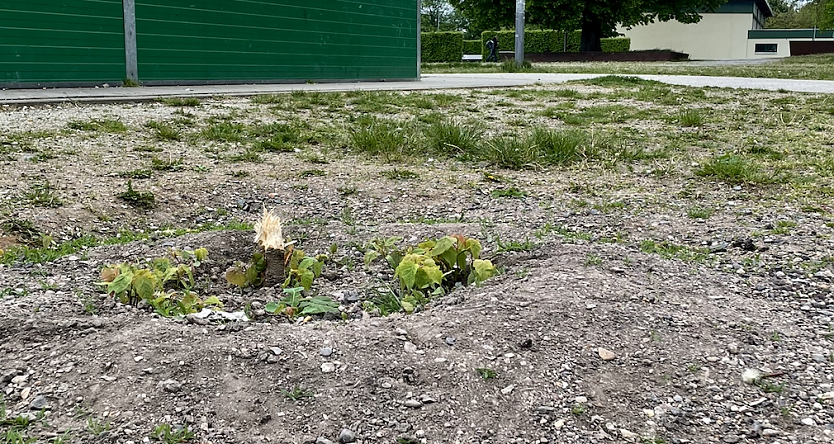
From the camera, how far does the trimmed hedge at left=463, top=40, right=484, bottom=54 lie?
142 feet

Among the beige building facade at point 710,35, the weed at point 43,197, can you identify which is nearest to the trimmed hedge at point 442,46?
the beige building facade at point 710,35

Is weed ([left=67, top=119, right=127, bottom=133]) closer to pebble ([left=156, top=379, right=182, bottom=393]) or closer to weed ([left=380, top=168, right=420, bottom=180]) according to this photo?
weed ([left=380, top=168, right=420, bottom=180])

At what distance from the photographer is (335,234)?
112 inches

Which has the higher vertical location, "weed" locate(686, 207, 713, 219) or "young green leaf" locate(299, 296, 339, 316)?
"weed" locate(686, 207, 713, 219)

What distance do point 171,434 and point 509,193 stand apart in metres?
2.35

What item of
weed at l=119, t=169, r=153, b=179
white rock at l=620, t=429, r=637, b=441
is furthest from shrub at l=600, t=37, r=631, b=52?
white rock at l=620, t=429, r=637, b=441

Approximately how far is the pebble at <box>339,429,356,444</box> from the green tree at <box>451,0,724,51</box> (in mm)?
31720

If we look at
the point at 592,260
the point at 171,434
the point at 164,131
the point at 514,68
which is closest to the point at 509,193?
the point at 592,260

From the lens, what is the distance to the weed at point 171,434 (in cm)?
152

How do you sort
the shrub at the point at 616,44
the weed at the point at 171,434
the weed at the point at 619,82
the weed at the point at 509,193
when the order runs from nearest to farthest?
the weed at the point at 171,434
the weed at the point at 509,193
the weed at the point at 619,82
the shrub at the point at 616,44

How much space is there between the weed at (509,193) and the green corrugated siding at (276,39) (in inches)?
291

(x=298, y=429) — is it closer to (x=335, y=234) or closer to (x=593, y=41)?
(x=335, y=234)

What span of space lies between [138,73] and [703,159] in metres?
7.55

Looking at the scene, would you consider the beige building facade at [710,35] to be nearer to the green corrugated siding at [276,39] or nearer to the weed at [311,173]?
the green corrugated siding at [276,39]
